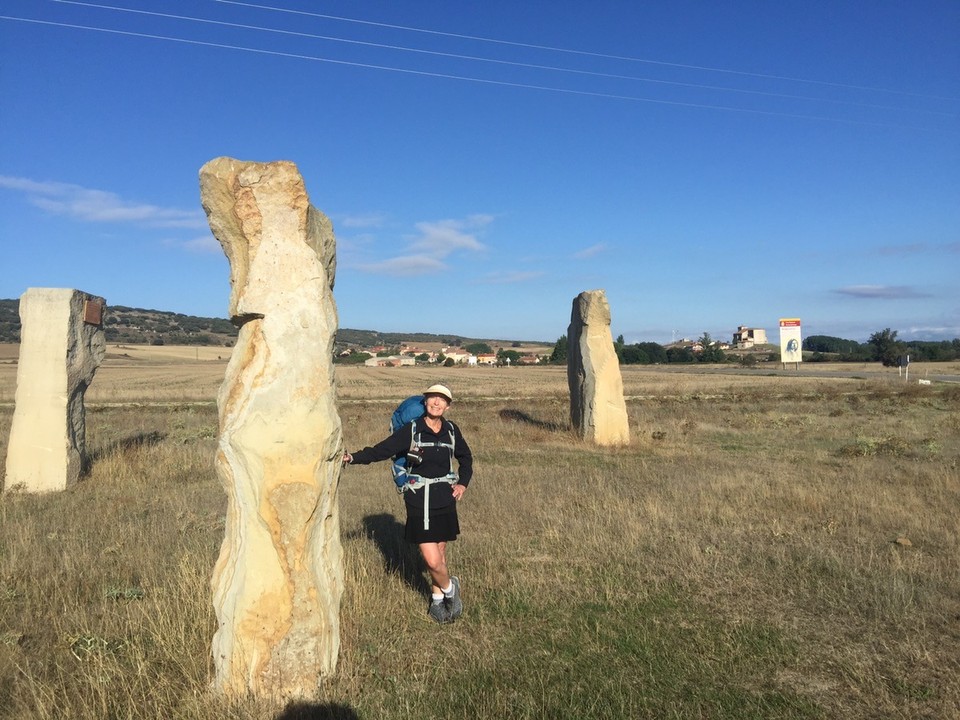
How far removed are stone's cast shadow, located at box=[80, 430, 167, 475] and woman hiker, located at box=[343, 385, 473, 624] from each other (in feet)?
26.3

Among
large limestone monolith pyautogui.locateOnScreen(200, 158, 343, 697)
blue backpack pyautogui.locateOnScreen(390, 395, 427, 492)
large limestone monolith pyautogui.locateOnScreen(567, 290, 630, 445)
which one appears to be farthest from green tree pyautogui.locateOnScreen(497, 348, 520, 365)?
large limestone monolith pyautogui.locateOnScreen(200, 158, 343, 697)

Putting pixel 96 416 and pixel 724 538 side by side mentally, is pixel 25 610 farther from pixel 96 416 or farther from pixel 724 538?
pixel 96 416

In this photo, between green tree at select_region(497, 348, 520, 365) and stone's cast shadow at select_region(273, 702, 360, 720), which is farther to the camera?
green tree at select_region(497, 348, 520, 365)

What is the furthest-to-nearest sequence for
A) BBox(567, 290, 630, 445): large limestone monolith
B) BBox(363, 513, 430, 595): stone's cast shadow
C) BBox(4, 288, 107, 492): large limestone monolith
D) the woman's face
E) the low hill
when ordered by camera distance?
the low hill, BBox(567, 290, 630, 445): large limestone monolith, BBox(4, 288, 107, 492): large limestone monolith, BBox(363, 513, 430, 595): stone's cast shadow, the woman's face

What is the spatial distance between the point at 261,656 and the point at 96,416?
19.9 m

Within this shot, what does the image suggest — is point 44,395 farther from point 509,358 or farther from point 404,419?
point 509,358

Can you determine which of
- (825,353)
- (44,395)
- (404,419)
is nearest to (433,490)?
(404,419)

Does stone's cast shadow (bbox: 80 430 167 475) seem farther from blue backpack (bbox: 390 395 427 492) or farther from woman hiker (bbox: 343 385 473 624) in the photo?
woman hiker (bbox: 343 385 473 624)

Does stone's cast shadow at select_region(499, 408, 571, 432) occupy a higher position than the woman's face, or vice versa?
the woman's face

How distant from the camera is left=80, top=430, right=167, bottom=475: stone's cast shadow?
37.1 ft

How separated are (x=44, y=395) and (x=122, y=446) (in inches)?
129

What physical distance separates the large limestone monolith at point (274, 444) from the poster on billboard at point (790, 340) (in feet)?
179

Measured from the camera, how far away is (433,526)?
508 cm

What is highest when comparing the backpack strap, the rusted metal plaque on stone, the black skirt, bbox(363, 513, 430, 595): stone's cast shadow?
the rusted metal plaque on stone
